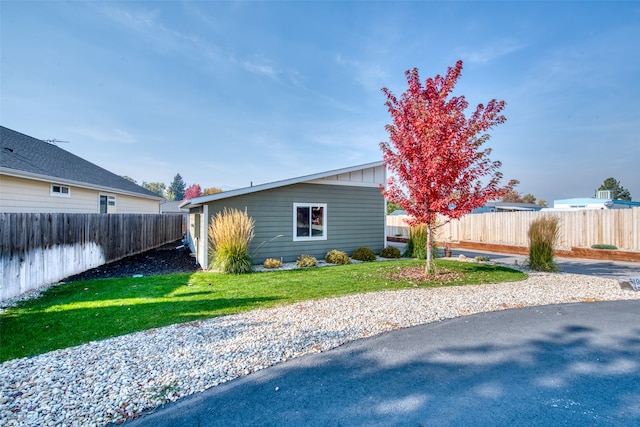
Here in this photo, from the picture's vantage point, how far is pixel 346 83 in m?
12.7

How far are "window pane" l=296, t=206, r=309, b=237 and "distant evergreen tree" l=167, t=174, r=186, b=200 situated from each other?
216ft

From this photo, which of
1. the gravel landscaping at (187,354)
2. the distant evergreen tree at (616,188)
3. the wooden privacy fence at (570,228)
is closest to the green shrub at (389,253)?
the wooden privacy fence at (570,228)

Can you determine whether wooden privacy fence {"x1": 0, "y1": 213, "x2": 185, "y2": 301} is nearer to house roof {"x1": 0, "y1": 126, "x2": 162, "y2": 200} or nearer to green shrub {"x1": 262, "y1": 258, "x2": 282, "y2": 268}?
house roof {"x1": 0, "y1": 126, "x2": 162, "y2": 200}

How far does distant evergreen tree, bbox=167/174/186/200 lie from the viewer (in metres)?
67.9

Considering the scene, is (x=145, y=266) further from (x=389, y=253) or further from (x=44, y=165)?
(x=389, y=253)

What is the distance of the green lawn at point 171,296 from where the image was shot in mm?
3877

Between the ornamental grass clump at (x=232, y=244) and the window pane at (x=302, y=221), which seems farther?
the window pane at (x=302, y=221)

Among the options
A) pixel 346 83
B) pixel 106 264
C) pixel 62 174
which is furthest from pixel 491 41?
pixel 62 174

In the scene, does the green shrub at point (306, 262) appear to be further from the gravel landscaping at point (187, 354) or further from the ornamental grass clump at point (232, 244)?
the gravel landscaping at point (187, 354)

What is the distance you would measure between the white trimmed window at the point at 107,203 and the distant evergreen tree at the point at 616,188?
199 ft

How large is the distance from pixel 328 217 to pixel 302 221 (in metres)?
1.02

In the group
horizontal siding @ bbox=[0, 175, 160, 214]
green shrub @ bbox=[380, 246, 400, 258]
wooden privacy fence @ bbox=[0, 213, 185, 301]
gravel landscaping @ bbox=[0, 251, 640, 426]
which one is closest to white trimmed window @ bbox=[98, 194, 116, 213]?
horizontal siding @ bbox=[0, 175, 160, 214]

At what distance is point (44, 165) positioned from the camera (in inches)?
395

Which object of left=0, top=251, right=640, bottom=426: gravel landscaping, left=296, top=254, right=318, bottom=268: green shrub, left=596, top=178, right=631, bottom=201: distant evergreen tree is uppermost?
left=596, top=178, right=631, bottom=201: distant evergreen tree
